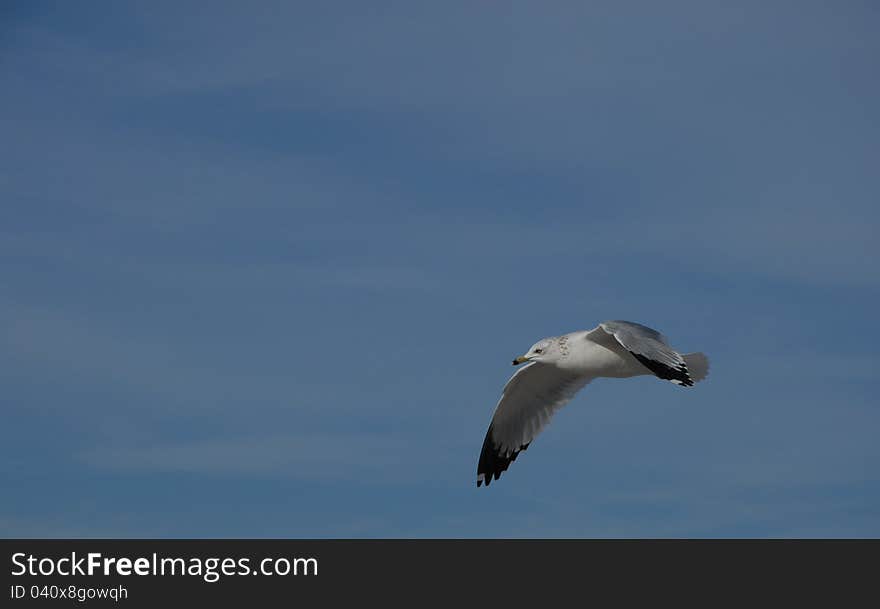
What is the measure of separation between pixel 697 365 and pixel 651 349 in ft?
9.06

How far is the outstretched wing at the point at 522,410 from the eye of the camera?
16375 mm

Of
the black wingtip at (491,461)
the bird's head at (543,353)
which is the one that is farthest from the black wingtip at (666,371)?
the black wingtip at (491,461)

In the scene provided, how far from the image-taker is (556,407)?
16688 mm

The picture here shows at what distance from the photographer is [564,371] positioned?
634 inches

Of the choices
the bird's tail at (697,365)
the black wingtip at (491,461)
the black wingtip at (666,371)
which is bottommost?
the black wingtip at (666,371)

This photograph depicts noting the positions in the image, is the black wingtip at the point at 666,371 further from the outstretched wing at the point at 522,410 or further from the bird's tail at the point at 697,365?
the outstretched wing at the point at 522,410

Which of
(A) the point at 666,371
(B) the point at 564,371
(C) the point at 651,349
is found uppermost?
(B) the point at 564,371

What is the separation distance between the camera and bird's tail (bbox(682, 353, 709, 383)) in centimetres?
1567

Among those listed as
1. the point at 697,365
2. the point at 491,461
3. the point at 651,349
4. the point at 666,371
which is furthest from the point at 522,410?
the point at 666,371

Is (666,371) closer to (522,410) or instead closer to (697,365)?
(697,365)

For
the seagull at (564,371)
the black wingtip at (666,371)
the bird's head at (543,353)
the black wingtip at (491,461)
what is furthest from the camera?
the black wingtip at (491,461)

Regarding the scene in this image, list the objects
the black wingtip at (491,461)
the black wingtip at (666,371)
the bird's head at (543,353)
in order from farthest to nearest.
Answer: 1. the black wingtip at (491,461)
2. the bird's head at (543,353)
3. the black wingtip at (666,371)

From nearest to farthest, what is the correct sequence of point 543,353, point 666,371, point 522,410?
point 666,371 → point 543,353 → point 522,410
